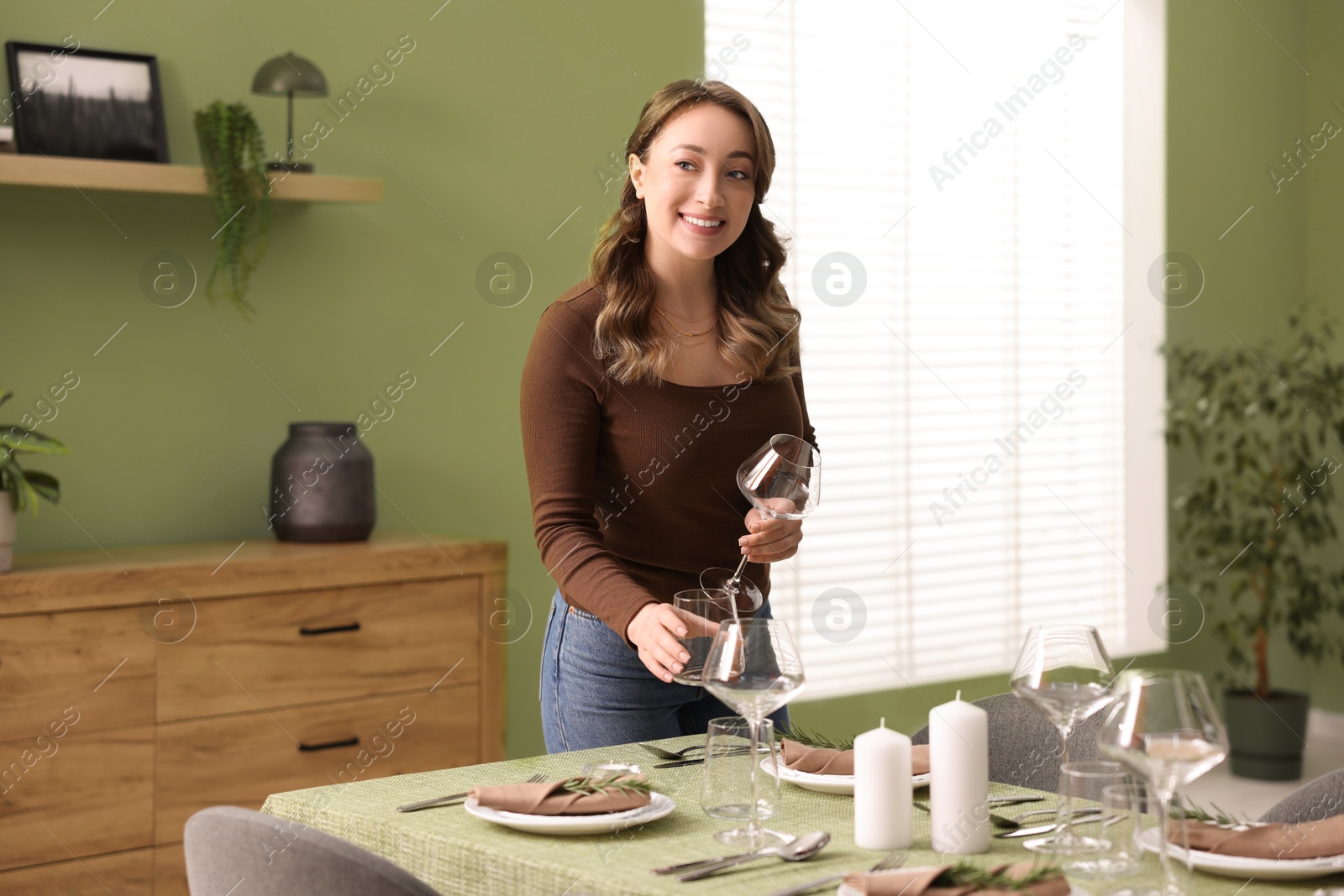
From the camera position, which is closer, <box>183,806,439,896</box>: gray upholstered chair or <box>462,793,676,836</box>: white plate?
<box>183,806,439,896</box>: gray upholstered chair

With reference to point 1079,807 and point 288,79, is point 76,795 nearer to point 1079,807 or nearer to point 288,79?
point 288,79

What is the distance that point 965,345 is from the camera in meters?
4.91

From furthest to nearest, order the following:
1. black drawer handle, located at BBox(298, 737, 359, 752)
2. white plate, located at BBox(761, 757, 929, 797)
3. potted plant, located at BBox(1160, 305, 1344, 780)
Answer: potted plant, located at BBox(1160, 305, 1344, 780) → black drawer handle, located at BBox(298, 737, 359, 752) → white plate, located at BBox(761, 757, 929, 797)

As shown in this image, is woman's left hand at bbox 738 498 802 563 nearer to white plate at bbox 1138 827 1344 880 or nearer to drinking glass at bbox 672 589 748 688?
drinking glass at bbox 672 589 748 688

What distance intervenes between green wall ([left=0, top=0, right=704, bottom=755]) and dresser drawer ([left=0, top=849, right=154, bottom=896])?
2.55ft

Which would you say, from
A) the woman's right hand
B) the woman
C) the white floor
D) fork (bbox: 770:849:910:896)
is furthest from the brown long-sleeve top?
the white floor

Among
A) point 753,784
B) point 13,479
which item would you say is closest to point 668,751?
point 753,784

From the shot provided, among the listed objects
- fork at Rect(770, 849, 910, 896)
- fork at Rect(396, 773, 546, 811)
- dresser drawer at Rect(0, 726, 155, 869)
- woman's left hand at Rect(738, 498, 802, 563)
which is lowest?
dresser drawer at Rect(0, 726, 155, 869)

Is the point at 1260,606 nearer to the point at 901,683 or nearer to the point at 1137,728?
the point at 901,683

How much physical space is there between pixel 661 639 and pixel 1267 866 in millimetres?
712

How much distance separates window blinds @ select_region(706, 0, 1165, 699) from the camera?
4516mm

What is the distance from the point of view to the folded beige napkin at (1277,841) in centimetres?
133

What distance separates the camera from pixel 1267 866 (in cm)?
129

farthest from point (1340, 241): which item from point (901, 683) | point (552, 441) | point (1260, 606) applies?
point (552, 441)
